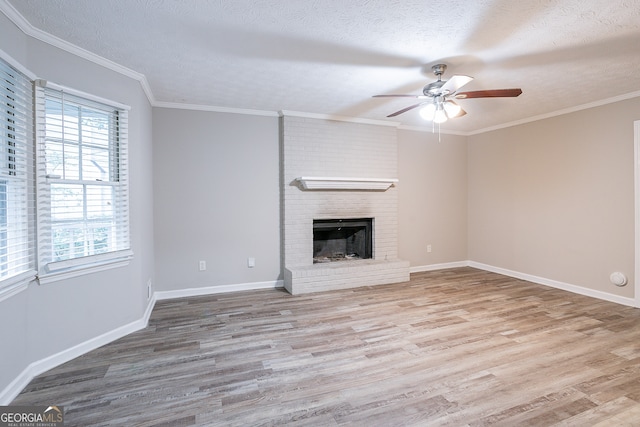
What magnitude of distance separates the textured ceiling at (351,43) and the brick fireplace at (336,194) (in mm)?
911

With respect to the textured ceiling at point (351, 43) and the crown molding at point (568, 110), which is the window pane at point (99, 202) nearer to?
the textured ceiling at point (351, 43)

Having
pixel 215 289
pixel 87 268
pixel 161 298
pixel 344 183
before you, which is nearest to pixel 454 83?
pixel 344 183

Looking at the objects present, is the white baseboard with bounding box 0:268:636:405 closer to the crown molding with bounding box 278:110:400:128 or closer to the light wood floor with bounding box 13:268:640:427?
the light wood floor with bounding box 13:268:640:427

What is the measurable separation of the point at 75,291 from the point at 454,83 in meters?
3.50

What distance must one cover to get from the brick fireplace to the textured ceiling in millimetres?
911

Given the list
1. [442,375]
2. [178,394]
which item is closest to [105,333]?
[178,394]

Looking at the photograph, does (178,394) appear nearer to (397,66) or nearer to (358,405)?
(358,405)

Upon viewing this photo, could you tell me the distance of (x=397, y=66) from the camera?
273 centimetres

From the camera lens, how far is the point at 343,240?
5004 millimetres

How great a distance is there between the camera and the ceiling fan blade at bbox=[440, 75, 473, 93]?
2354 millimetres

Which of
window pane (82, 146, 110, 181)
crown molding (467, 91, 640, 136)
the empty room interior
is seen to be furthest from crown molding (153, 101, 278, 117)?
crown molding (467, 91, 640, 136)

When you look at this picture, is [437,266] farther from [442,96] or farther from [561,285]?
[442,96]

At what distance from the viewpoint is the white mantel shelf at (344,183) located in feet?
13.6

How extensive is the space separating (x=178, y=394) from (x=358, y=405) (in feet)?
3.83
